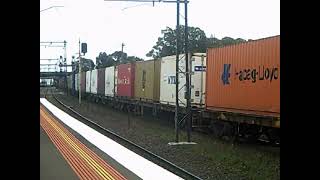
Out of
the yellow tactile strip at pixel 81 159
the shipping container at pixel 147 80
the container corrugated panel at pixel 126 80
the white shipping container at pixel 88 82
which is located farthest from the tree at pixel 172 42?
the yellow tactile strip at pixel 81 159

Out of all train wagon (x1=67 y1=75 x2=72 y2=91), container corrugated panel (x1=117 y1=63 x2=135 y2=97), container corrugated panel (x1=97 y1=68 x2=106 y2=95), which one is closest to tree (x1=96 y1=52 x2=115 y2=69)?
train wagon (x1=67 y1=75 x2=72 y2=91)

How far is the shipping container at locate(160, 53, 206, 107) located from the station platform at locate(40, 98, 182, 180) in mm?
5555

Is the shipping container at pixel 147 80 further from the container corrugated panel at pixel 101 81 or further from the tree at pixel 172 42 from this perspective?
the tree at pixel 172 42

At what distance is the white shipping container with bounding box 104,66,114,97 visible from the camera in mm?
46841

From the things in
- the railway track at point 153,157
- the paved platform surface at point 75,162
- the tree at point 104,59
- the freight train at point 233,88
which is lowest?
the railway track at point 153,157

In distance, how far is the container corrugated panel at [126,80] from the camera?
38500 millimetres

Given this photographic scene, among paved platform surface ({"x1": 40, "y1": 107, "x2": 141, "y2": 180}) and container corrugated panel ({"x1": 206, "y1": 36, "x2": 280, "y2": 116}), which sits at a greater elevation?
container corrugated panel ({"x1": 206, "y1": 36, "x2": 280, "y2": 116})

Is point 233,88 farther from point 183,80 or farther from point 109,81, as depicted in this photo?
point 109,81

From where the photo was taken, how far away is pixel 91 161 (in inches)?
558

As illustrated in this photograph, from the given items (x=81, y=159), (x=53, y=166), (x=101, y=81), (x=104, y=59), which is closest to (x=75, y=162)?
(x=81, y=159)

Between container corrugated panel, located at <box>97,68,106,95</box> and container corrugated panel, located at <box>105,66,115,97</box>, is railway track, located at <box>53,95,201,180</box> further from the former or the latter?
container corrugated panel, located at <box>97,68,106,95</box>

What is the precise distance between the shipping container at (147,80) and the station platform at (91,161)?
11.2m

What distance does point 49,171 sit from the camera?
12.3 metres
